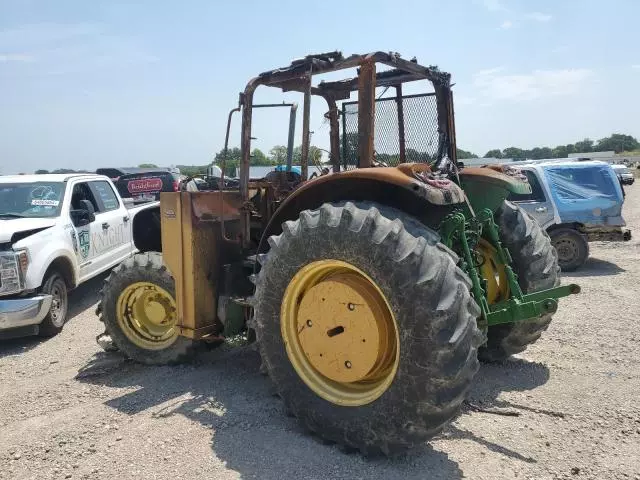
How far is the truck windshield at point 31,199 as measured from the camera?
7.14m

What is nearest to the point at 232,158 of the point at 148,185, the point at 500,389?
the point at 500,389

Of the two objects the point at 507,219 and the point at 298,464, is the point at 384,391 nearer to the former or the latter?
the point at 298,464

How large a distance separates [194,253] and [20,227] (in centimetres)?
309

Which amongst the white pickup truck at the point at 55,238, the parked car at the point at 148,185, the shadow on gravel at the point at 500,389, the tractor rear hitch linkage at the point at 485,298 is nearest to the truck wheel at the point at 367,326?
the tractor rear hitch linkage at the point at 485,298

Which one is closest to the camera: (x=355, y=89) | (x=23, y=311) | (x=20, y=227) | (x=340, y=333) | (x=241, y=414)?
(x=340, y=333)

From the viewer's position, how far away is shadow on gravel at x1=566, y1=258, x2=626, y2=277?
9312 mm

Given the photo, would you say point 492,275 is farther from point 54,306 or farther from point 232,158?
point 54,306

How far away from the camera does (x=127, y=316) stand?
5129mm

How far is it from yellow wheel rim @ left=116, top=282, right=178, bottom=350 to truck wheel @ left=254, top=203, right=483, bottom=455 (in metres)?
1.64

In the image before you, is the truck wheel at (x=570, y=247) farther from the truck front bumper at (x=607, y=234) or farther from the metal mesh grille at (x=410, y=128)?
the metal mesh grille at (x=410, y=128)

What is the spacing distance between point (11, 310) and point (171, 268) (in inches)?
98.0

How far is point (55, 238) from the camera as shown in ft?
22.4

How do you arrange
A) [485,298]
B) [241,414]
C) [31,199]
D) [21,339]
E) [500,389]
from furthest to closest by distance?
[31,199] → [21,339] → [500,389] → [241,414] → [485,298]

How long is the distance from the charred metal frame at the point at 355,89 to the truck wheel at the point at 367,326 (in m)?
0.78
